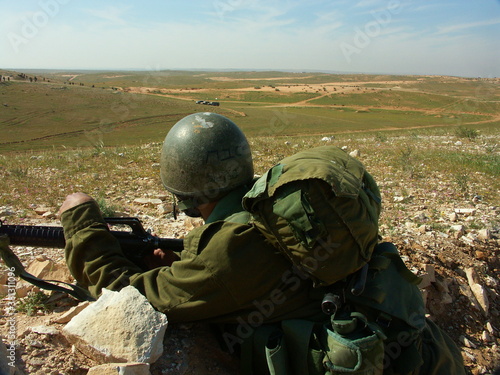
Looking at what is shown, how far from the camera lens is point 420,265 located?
13.3ft

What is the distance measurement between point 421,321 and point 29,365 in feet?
7.01

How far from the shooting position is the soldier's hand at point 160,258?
9.89ft

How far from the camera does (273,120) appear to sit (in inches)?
1634

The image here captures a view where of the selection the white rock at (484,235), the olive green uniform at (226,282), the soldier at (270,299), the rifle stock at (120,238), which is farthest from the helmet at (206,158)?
the white rock at (484,235)

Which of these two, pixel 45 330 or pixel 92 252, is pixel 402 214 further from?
A: pixel 45 330

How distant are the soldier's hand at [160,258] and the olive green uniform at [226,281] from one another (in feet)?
1.51

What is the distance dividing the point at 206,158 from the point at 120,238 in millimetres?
884

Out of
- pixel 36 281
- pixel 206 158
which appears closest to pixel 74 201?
pixel 36 281

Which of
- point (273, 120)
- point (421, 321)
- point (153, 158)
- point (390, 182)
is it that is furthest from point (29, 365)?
point (273, 120)

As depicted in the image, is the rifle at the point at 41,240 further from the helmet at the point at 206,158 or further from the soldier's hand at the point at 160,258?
the helmet at the point at 206,158

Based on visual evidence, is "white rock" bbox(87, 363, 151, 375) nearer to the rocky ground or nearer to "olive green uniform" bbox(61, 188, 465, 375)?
the rocky ground

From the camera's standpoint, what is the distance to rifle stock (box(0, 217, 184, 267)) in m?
2.72

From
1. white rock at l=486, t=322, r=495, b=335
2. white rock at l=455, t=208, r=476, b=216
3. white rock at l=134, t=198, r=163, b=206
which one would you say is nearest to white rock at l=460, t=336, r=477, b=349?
white rock at l=486, t=322, r=495, b=335

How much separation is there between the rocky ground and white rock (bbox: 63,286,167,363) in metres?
0.13
